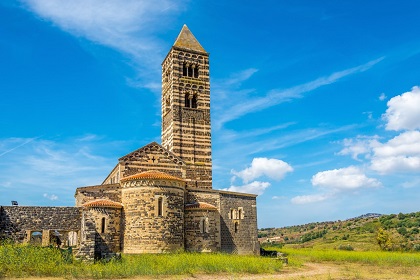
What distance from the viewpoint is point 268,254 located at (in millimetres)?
31516

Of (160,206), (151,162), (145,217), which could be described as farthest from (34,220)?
(151,162)

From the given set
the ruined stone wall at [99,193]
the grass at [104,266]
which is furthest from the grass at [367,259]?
the ruined stone wall at [99,193]

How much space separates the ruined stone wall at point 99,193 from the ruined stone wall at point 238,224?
26.6ft

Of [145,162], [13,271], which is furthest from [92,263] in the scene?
[145,162]

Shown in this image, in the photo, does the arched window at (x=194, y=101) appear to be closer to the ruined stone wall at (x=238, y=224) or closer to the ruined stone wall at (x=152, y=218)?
the ruined stone wall at (x=238, y=224)

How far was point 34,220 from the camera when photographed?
24406mm

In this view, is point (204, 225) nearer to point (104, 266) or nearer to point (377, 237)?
point (104, 266)

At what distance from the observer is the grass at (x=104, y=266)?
53.0 ft

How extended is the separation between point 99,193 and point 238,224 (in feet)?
35.8

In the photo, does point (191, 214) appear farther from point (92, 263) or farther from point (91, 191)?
point (92, 263)

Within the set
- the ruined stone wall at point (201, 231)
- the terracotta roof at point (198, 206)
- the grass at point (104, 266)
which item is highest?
the terracotta roof at point (198, 206)

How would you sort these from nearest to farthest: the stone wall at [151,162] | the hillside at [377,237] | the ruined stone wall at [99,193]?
the ruined stone wall at [99,193] < the stone wall at [151,162] < the hillside at [377,237]

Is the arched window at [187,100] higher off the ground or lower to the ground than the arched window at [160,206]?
higher

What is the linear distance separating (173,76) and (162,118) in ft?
15.1
